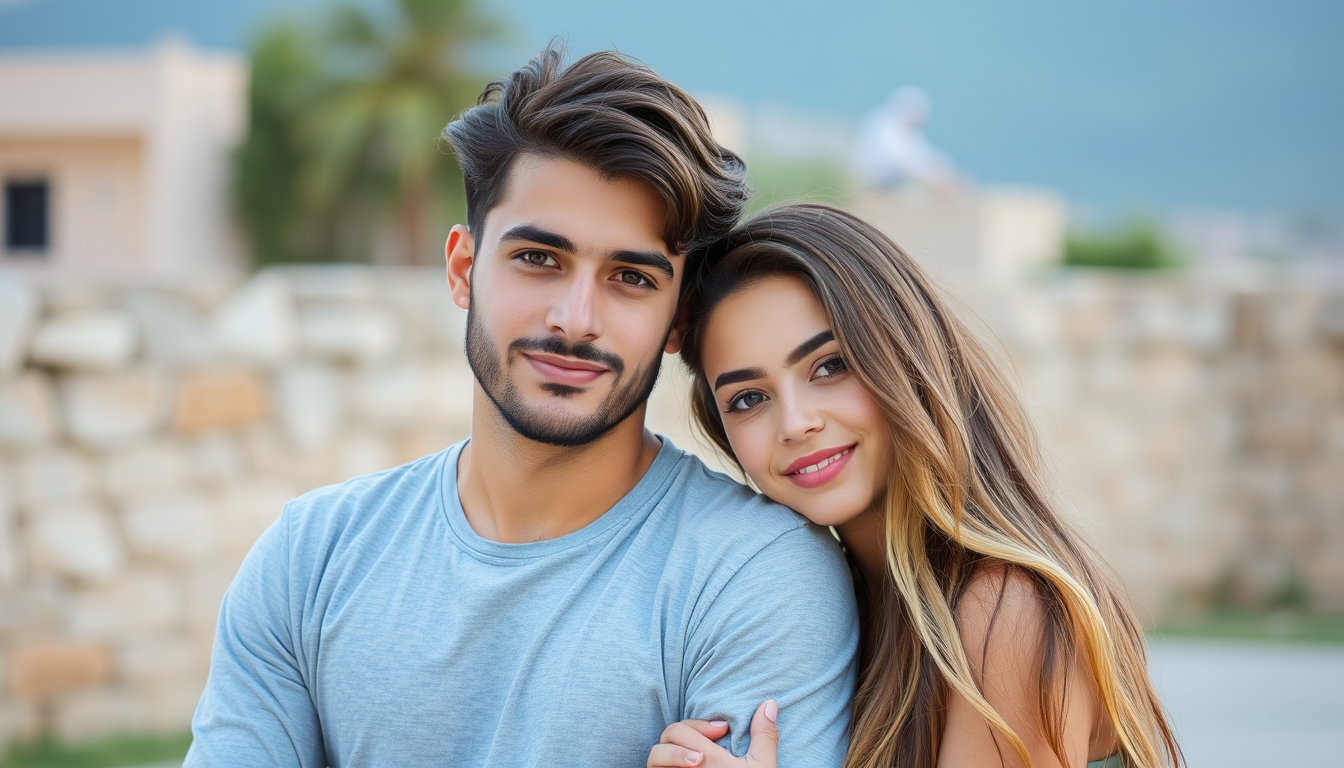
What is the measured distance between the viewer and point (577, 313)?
219 centimetres

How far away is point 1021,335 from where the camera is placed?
816 centimetres

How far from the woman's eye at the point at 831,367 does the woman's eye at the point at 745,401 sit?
0.12 meters

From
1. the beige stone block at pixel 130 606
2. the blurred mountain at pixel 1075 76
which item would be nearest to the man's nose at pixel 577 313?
the beige stone block at pixel 130 606

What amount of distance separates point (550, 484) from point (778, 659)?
0.55 meters

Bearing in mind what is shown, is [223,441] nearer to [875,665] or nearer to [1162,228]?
[875,665]

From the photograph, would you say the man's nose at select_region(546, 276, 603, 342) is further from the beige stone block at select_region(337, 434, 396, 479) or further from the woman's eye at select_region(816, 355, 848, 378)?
the beige stone block at select_region(337, 434, 396, 479)

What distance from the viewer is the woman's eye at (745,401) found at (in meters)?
2.43

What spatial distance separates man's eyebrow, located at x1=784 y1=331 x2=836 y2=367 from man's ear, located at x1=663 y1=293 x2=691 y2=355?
27cm

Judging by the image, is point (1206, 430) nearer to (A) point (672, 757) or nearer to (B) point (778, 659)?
(B) point (778, 659)

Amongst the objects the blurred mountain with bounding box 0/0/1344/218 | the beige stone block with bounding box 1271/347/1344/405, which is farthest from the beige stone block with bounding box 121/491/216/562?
the blurred mountain with bounding box 0/0/1344/218

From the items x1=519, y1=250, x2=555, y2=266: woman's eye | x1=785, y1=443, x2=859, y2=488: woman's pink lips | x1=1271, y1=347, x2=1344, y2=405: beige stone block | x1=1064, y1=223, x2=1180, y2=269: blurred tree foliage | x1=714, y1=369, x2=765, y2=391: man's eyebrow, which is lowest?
x1=1271, y1=347, x2=1344, y2=405: beige stone block

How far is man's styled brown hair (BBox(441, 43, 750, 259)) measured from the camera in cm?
223

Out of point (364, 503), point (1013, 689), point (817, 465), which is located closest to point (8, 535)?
point (364, 503)

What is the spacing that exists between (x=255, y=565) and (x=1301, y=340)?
8192 millimetres
